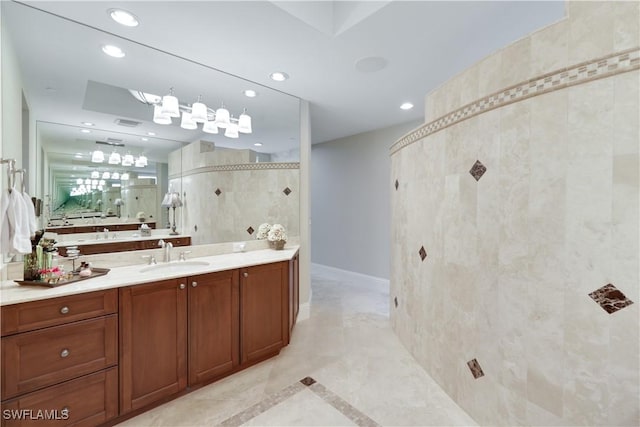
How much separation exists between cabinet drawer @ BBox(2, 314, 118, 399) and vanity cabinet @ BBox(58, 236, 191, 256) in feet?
2.36

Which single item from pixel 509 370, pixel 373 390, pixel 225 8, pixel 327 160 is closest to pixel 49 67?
pixel 225 8

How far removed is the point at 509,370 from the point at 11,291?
2.81 m

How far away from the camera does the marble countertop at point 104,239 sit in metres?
1.99

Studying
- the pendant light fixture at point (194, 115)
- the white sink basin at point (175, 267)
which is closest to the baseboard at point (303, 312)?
the white sink basin at point (175, 267)

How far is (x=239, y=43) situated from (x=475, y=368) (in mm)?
2890

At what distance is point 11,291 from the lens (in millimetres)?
1480

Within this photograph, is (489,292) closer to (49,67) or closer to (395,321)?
(395,321)

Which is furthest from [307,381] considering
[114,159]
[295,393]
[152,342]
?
[114,159]

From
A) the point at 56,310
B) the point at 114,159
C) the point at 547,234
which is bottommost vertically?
the point at 56,310

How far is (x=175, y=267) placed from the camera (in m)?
2.26

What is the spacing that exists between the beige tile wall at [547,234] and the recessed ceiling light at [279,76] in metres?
1.52

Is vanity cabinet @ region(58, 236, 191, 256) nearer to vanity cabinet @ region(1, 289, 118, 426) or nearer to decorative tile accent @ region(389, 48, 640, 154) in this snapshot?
vanity cabinet @ region(1, 289, 118, 426)

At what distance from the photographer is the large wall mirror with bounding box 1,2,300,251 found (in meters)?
1.92

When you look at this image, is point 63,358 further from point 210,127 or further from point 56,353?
point 210,127
